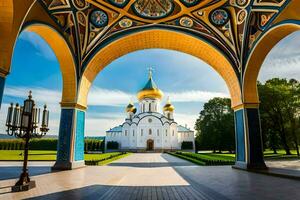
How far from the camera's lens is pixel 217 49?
35.1 feet

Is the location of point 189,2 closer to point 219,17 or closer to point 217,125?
point 219,17

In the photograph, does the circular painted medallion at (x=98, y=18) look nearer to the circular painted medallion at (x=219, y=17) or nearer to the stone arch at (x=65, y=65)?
the stone arch at (x=65, y=65)

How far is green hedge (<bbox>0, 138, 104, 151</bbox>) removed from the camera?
34500 millimetres

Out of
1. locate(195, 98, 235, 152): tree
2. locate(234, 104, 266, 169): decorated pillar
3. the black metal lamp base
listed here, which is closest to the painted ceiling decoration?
locate(234, 104, 266, 169): decorated pillar

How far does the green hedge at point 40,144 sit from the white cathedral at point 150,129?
17.2 feet

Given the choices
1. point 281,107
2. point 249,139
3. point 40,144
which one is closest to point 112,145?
point 40,144

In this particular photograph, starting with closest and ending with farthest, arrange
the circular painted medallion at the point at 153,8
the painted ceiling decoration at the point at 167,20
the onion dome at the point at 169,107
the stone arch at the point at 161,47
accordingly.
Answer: the painted ceiling decoration at the point at 167,20
the circular painted medallion at the point at 153,8
the stone arch at the point at 161,47
the onion dome at the point at 169,107

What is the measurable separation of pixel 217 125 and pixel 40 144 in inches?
1124

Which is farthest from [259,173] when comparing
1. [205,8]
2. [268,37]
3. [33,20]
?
[33,20]

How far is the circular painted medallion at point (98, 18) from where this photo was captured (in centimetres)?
990

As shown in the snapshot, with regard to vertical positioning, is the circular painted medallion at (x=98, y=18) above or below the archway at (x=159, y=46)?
above

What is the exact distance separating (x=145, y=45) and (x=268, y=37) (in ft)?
19.6

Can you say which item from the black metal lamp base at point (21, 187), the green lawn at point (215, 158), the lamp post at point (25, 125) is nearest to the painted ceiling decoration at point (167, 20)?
the lamp post at point (25, 125)

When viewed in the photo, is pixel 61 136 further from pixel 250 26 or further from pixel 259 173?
pixel 250 26
